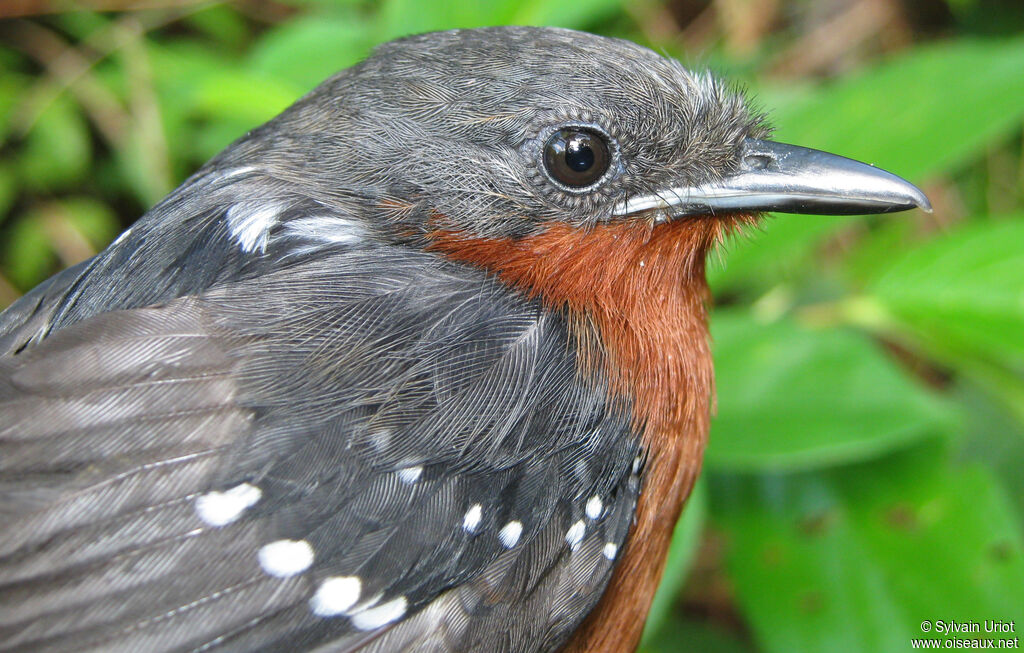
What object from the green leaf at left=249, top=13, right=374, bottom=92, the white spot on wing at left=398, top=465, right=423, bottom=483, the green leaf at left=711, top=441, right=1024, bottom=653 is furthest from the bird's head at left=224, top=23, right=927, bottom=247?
the green leaf at left=249, top=13, right=374, bottom=92

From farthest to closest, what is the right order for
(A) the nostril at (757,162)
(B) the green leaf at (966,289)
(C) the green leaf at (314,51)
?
1. (C) the green leaf at (314,51)
2. (B) the green leaf at (966,289)
3. (A) the nostril at (757,162)

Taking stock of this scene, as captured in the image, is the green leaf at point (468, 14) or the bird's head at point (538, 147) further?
the green leaf at point (468, 14)

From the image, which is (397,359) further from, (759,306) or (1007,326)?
(759,306)

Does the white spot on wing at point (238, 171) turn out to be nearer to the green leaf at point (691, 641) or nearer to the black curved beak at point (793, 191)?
the black curved beak at point (793, 191)

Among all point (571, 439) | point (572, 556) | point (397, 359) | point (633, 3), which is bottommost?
point (572, 556)

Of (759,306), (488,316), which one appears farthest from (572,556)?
(759,306)

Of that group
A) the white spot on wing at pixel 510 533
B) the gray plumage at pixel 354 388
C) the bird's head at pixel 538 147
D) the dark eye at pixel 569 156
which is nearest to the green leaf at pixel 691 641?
the gray plumage at pixel 354 388

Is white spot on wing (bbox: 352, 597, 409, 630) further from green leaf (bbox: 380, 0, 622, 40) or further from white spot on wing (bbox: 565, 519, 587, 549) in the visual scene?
green leaf (bbox: 380, 0, 622, 40)
